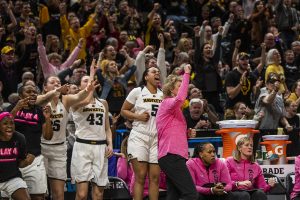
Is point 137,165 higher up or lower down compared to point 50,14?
lower down

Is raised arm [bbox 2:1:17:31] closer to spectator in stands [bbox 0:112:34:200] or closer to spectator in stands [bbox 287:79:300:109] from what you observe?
spectator in stands [bbox 287:79:300:109]

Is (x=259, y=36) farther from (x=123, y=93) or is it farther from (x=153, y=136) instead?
(x=153, y=136)

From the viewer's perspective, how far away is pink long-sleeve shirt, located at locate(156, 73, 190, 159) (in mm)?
10578

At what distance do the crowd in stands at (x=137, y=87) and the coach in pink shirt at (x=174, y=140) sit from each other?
0.01 m

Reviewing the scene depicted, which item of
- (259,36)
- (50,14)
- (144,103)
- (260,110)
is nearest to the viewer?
(144,103)

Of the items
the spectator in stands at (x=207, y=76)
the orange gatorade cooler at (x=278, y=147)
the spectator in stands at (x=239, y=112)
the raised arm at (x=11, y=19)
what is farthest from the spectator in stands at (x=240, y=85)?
the raised arm at (x=11, y=19)

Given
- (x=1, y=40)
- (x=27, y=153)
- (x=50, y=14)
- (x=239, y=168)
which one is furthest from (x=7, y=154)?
(x=50, y=14)

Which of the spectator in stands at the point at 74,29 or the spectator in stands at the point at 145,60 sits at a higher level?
the spectator in stands at the point at 74,29

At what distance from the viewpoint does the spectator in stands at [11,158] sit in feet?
35.5

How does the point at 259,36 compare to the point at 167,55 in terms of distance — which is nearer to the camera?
A: the point at 167,55

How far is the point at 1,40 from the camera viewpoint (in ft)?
53.1

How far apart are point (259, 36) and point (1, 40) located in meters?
5.99

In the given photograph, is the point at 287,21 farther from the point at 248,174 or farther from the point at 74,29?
the point at 248,174

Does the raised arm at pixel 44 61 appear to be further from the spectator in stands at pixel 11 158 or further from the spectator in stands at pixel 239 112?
the spectator in stands at pixel 11 158
